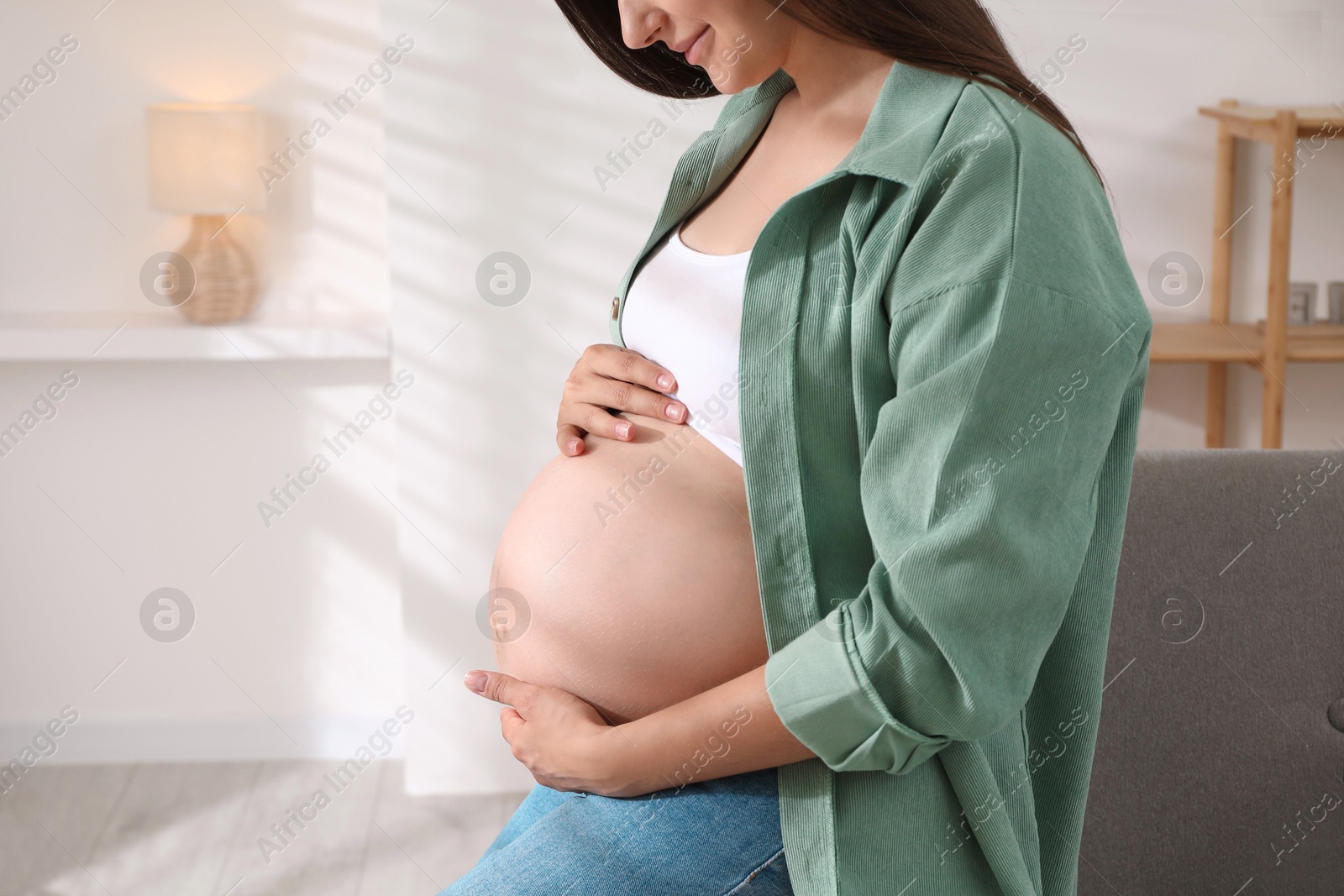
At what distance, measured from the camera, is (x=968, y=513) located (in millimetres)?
633

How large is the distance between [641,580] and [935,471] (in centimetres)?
28

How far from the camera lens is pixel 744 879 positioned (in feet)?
2.52

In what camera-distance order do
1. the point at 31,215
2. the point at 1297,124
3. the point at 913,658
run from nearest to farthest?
the point at 913,658 < the point at 1297,124 < the point at 31,215

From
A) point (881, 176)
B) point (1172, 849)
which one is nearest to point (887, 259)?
point (881, 176)

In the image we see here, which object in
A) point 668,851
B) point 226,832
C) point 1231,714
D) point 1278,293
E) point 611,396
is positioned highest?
point 611,396

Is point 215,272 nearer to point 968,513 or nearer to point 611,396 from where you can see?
point 611,396

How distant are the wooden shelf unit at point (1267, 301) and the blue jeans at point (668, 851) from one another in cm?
146

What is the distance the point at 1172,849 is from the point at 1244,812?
0.09 metres

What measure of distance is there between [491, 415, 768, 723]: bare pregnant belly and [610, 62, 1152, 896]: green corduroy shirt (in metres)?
0.08

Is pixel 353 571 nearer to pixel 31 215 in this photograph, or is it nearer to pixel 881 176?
pixel 31 215

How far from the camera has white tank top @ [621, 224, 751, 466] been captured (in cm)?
81

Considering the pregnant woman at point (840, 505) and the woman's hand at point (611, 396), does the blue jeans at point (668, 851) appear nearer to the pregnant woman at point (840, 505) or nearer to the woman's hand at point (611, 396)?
the pregnant woman at point (840, 505)

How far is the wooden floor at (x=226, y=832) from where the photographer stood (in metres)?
Answer: 1.99

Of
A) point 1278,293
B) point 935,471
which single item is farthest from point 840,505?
point 1278,293
